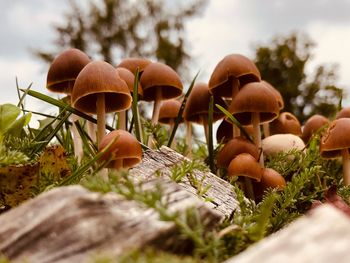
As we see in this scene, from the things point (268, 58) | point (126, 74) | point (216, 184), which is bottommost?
point (268, 58)

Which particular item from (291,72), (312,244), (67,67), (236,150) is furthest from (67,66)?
(291,72)

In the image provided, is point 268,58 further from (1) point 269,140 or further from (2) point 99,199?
(2) point 99,199

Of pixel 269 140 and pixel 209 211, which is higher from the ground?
pixel 209 211

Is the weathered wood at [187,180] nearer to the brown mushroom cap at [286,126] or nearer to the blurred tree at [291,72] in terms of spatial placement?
the brown mushroom cap at [286,126]

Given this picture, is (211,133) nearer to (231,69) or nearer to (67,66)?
(231,69)

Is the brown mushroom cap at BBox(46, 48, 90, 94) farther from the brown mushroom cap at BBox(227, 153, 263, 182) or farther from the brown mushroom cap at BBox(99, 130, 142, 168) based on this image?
the brown mushroom cap at BBox(227, 153, 263, 182)

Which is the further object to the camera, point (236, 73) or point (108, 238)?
point (236, 73)

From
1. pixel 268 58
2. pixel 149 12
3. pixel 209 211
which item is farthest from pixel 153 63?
pixel 149 12

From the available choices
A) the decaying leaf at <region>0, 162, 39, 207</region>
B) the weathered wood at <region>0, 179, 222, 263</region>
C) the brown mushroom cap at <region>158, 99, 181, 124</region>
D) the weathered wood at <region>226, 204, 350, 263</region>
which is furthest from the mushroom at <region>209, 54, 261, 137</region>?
the weathered wood at <region>226, 204, 350, 263</region>
